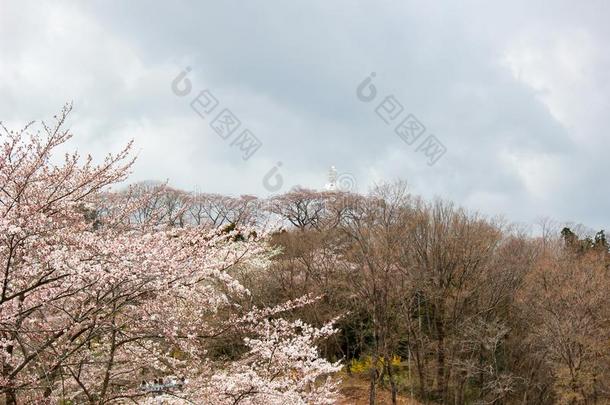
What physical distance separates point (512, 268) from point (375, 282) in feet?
26.6

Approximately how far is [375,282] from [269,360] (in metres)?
13.6

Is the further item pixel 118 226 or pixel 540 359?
pixel 540 359

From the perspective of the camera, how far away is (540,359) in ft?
78.1

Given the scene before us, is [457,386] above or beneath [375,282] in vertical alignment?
beneath

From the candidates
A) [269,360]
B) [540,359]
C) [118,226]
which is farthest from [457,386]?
[118,226]

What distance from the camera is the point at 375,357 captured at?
21906mm

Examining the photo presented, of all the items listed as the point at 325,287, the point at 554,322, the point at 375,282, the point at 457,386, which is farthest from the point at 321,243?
the point at 554,322

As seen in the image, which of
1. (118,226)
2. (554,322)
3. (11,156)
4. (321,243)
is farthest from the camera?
(321,243)

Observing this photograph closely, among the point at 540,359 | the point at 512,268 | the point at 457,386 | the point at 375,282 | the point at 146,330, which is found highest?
the point at 146,330

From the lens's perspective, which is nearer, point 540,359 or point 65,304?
point 65,304

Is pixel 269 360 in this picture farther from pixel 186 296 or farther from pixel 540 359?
pixel 540 359

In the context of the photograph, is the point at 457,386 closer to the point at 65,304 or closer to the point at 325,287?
the point at 325,287

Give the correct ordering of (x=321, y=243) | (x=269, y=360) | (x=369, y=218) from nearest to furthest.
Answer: (x=269, y=360) → (x=369, y=218) → (x=321, y=243)

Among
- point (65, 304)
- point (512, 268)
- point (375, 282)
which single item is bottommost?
point (512, 268)
